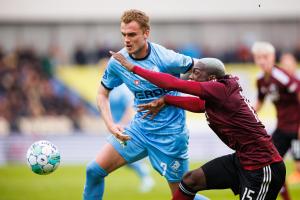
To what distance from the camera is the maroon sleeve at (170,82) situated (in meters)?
7.60

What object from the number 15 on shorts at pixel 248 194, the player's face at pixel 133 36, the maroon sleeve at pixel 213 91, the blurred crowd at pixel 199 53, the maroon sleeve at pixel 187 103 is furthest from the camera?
the blurred crowd at pixel 199 53

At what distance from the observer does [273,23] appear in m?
27.3

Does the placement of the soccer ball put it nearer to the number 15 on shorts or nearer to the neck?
the neck

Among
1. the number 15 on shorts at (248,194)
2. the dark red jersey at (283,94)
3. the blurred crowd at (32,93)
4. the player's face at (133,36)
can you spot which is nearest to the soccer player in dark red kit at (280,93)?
the dark red jersey at (283,94)

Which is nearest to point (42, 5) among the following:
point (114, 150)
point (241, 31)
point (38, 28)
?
point (38, 28)

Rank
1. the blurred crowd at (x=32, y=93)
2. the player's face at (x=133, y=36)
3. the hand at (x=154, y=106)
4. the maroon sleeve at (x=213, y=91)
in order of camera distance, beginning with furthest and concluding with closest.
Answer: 1. the blurred crowd at (x=32, y=93)
2. the player's face at (x=133, y=36)
3. the hand at (x=154, y=106)
4. the maroon sleeve at (x=213, y=91)

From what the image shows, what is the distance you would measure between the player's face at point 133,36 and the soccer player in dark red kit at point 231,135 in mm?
489

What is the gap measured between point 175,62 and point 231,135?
135 centimetres

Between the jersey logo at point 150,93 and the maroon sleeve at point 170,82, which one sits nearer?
the maroon sleeve at point 170,82

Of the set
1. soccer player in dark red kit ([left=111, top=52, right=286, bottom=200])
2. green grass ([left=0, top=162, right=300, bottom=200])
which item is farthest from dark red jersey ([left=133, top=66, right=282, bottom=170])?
green grass ([left=0, top=162, right=300, bottom=200])

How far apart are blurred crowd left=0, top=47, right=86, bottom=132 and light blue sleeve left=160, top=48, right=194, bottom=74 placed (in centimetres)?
1464

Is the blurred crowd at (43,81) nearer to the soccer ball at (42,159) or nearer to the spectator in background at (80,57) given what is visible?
the spectator in background at (80,57)

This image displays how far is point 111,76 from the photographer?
888cm

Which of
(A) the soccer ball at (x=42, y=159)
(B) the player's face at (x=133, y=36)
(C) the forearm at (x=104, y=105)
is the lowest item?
(A) the soccer ball at (x=42, y=159)
